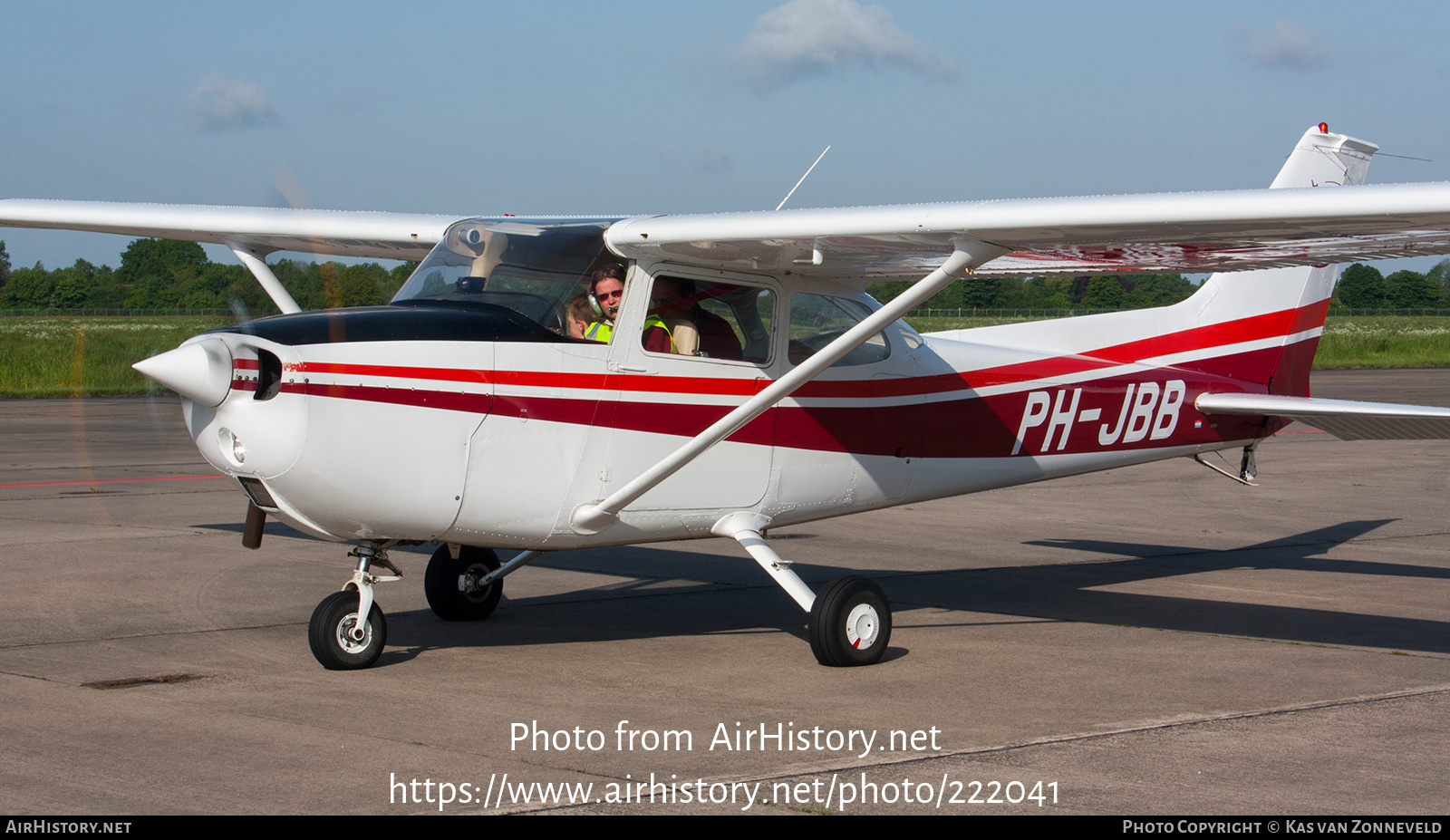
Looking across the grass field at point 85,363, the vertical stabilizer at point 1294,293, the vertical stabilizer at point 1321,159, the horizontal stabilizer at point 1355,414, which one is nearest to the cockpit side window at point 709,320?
the horizontal stabilizer at point 1355,414

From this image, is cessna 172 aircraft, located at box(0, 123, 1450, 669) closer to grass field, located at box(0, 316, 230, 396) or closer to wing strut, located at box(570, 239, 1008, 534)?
wing strut, located at box(570, 239, 1008, 534)

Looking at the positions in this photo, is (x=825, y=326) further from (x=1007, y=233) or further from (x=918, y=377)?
(x=1007, y=233)

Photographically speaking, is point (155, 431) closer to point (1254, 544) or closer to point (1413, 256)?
point (1254, 544)

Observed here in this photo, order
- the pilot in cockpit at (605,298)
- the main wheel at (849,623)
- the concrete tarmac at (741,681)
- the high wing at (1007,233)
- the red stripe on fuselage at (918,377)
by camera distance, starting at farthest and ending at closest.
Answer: the main wheel at (849,623)
the pilot in cockpit at (605,298)
the red stripe on fuselage at (918,377)
the high wing at (1007,233)
the concrete tarmac at (741,681)

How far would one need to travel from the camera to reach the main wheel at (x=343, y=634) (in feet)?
21.1

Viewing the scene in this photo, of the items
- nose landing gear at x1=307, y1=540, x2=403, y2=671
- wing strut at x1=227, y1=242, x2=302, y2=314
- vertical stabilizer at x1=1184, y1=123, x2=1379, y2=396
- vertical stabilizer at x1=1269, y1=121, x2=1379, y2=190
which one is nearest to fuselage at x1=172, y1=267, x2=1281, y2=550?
nose landing gear at x1=307, y1=540, x2=403, y2=671

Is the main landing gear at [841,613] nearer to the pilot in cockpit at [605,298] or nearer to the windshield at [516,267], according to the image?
the pilot in cockpit at [605,298]

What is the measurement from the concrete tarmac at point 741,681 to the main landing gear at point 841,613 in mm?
141

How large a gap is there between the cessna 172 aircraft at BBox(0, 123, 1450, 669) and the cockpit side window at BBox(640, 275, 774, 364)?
0.02m

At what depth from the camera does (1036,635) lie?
782 centimetres

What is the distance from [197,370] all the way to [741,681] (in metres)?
2.96
